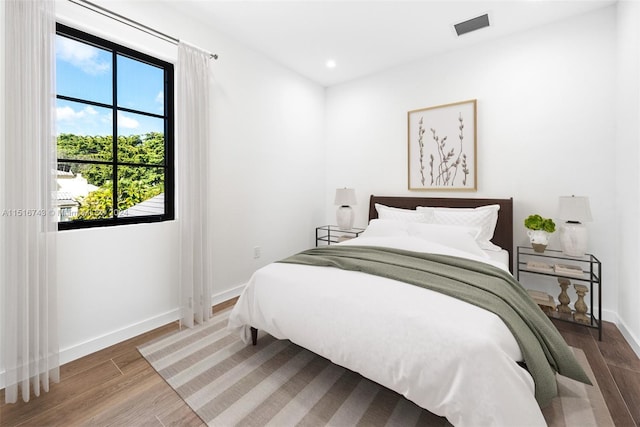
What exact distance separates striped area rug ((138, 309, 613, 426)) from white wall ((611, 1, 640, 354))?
67cm

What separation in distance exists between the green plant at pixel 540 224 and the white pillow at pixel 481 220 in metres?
0.28

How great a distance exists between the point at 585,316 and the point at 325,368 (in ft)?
7.35

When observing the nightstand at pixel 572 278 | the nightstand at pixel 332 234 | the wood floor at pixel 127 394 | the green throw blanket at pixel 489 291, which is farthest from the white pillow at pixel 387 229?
the wood floor at pixel 127 394

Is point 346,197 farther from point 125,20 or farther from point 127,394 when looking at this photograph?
point 127,394

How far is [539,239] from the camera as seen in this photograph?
2582 millimetres

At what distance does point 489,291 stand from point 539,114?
2194mm

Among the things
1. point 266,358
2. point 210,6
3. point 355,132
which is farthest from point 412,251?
point 210,6

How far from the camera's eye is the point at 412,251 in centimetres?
220

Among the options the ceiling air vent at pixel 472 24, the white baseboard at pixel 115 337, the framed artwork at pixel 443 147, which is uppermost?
the ceiling air vent at pixel 472 24

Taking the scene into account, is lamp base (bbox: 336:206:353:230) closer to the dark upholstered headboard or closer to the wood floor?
the dark upholstered headboard

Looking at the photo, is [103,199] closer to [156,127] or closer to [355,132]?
[156,127]

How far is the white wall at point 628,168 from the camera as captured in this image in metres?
2.07

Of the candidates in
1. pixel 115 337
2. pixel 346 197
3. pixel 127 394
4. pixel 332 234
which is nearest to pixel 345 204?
pixel 346 197

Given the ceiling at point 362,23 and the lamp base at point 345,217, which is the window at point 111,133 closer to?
the ceiling at point 362,23
